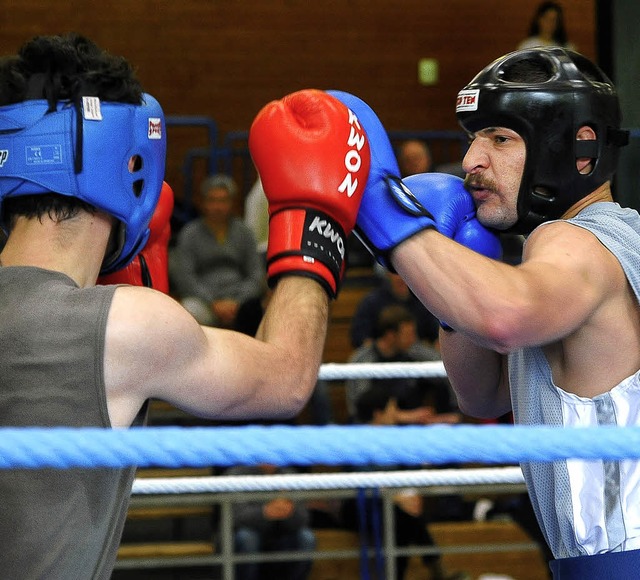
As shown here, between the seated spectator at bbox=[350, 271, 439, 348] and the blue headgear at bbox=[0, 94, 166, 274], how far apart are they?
352cm

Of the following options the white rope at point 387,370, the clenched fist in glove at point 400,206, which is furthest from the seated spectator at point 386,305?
the clenched fist in glove at point 400,206

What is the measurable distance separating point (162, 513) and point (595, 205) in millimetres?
3374

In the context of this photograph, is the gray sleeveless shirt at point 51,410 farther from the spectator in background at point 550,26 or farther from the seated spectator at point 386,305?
the spectator in background at point 550,26

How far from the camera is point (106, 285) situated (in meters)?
1.50

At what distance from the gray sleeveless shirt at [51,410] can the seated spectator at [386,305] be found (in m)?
3.68

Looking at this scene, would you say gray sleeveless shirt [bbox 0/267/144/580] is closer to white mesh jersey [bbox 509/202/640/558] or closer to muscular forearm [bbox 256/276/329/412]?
muscular forearm [bbox 256/276/329/412]

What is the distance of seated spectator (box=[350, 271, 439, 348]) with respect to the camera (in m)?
5.09

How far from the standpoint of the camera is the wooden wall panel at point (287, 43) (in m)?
7.59

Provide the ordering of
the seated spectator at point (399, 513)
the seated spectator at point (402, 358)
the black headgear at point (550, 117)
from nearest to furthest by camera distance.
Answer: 1. the black headgear at point (550, 117)
2. the seated spectator at point (399, 513)
3. the seated spectator at point (402, 358)

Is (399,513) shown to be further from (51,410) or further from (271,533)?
(51,410)

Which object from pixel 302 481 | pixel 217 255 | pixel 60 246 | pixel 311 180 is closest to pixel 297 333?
pixel 311 180

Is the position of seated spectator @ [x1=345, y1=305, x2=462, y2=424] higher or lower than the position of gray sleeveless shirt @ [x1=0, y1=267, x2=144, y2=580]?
lower

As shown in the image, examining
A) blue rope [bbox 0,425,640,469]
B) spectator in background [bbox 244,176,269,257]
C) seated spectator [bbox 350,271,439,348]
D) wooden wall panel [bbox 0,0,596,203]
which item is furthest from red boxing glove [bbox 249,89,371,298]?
wooden wall panel [bbox 0,0,596,203]

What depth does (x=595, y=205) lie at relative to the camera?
1.81 meters
